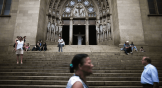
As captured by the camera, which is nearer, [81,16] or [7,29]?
[7,29]

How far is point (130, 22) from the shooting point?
10016 millimetres

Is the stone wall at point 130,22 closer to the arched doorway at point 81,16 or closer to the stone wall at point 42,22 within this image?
the arched doorway at point 81,16

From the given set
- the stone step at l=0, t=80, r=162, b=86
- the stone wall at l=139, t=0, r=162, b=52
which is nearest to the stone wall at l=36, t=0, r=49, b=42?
the stone step at l=0, t=80, r=162, b=86

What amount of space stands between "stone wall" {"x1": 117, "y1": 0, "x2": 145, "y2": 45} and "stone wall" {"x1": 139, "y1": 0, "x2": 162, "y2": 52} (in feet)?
3.11

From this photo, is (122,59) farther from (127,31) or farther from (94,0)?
(94,0)

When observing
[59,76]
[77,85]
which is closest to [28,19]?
[59,76]

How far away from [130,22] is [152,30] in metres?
2.61

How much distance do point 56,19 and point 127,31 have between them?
931cm

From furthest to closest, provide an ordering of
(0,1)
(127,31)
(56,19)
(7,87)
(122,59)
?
(56,19) < (0,1) < (127,31) < (122,59) < (7,87)

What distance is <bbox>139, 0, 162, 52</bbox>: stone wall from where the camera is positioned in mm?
9984

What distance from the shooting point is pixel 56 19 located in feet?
44.5

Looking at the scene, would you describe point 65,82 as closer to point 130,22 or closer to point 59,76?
point 59,76

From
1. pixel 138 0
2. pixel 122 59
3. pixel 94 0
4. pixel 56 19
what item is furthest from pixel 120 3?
pixel 56 19

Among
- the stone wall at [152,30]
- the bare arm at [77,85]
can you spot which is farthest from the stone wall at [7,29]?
the stone wall at [152,30]
